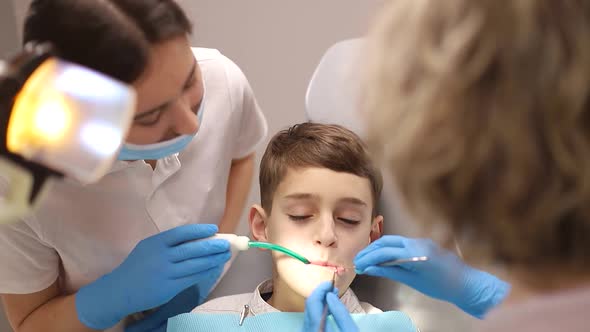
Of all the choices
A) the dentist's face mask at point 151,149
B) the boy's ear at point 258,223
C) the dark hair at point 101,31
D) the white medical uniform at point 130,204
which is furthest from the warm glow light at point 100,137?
the boy's ear at point 258,223

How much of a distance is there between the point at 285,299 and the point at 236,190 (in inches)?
13.6

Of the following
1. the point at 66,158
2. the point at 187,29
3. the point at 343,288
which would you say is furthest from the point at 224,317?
the point at 66,158

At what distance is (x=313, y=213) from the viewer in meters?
1.62

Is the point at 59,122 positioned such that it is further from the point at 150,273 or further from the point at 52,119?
the point at 150,273

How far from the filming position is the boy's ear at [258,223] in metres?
1.77

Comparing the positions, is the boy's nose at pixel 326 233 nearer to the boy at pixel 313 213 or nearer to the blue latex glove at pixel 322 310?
the boy at pixel 313 213

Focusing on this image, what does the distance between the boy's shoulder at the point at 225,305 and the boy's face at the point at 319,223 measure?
129 millimetres

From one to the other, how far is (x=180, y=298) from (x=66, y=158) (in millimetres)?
996

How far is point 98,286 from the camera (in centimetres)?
143

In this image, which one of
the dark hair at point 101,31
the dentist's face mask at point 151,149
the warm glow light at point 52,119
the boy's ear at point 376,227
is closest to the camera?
the warm glow light at point 52,119

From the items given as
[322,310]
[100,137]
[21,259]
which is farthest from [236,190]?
[100,137]

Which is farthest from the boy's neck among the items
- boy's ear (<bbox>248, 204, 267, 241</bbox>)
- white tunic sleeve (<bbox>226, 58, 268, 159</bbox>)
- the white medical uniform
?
white tunic sleeve (<bbox>226, 58, 268, 159</bbox>)

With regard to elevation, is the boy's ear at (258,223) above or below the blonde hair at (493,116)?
below

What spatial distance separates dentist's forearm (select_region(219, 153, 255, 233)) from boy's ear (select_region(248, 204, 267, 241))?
8 centimetres
